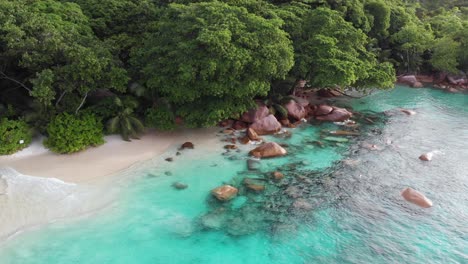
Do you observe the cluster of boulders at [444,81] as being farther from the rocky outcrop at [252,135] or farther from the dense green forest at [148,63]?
the rocky outcrop at [252,135]

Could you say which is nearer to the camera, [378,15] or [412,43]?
[378,15]

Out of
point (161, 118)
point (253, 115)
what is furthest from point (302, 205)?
point (161, 118)

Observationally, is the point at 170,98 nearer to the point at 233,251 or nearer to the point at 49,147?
the point at 49,147

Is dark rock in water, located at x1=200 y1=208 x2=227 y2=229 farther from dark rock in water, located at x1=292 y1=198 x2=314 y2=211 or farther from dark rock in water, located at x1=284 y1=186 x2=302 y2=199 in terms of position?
dark rock in water, located at x1=284 y1=186 x2=302 y2=199

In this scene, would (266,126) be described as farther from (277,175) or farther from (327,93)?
(327,93)

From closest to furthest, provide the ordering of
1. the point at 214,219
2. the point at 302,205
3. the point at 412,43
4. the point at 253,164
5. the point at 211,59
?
the point at 214,219 → the point at 302,205 → the point at 211,59 → the point at 253,164 → the point at 412,43

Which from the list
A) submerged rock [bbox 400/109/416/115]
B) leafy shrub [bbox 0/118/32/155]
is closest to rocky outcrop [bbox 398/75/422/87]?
submerged rock [bbox 400/109/416/115]

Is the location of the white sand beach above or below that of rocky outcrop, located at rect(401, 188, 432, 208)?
above
